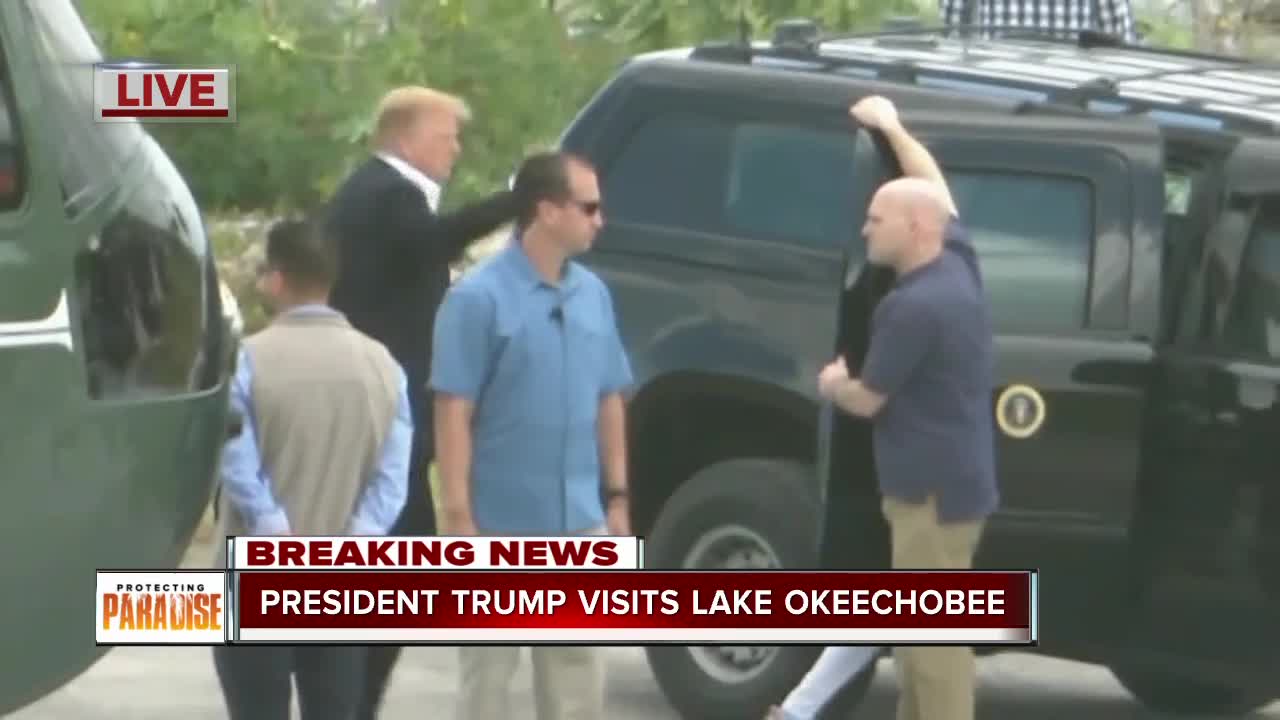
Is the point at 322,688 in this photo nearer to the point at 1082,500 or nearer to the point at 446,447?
the point at 446,447

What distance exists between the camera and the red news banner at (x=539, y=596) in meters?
8.01

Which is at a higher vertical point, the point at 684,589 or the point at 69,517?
the point at 69,517

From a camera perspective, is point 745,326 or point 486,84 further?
point 486,84

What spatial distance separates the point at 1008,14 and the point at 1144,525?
4617mm

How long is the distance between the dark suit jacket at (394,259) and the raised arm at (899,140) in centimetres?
113

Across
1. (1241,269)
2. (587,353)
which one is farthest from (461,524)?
(1241,269)

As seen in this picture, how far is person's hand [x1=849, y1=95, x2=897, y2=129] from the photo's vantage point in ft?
30.4

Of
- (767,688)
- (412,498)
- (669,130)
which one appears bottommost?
(767,688)

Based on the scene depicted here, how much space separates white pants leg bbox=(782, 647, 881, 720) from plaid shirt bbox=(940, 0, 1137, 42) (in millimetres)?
4120

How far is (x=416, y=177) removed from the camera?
983 cm

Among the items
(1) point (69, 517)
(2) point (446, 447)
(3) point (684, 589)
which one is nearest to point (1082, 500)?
(3) point (684, 589)

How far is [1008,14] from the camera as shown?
13.4m

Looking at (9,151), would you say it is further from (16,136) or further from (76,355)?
(76,355)

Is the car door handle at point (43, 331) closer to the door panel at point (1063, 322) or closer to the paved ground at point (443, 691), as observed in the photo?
the door panel at point (1063, 322)
